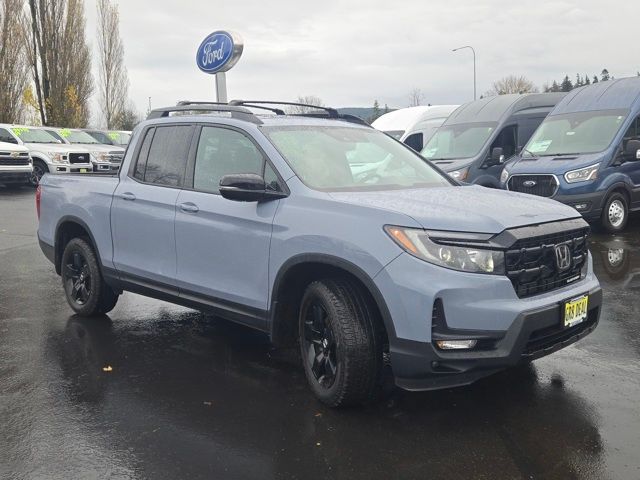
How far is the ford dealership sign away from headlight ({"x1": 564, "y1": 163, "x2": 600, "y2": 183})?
19.8 feet

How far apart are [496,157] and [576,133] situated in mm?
1570

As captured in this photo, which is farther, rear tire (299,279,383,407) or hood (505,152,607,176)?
hood (505,152,607,176)

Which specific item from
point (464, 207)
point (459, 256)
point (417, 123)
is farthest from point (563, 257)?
point (417, 123)

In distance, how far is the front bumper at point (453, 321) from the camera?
347 cm

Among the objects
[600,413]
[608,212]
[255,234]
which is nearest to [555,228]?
[600,413]

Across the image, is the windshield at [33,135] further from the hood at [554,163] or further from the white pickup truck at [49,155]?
the hood at [554,163]

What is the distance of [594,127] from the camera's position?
11.3 metres

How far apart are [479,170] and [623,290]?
6028mm

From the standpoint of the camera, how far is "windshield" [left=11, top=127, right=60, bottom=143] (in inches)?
802

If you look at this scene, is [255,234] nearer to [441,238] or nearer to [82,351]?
[441,238]

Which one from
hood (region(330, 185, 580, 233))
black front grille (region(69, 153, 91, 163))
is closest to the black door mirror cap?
hood (region(330, 185, 580, 233))

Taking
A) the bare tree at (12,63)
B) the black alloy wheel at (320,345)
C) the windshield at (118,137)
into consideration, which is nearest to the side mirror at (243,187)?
the black alloy wheel at (320,345)

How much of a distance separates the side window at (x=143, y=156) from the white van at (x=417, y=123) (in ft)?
36.5

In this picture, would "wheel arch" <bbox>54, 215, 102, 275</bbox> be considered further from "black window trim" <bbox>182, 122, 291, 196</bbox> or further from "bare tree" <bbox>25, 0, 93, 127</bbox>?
"bare tree" <bbox>25, 0, 93, 127</bbox>
